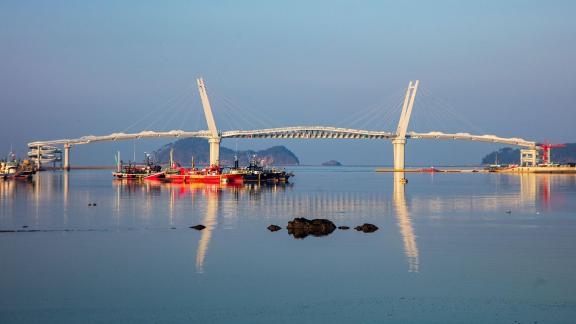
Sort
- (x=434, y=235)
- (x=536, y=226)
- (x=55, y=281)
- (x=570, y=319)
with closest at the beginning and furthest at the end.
→ (x=570, y=319), (x=55, y=281), (x=434, y=235), (x=536, y=226)

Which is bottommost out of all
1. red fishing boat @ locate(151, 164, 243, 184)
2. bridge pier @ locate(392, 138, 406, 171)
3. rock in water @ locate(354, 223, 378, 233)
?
rock in water @ locate(354, 223, 378, 233)

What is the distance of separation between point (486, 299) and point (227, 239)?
1128 centimetres

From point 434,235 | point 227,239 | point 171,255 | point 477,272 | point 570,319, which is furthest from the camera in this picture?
point 434,235

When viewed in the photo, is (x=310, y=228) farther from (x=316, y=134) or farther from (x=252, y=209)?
(x=316, y=134)

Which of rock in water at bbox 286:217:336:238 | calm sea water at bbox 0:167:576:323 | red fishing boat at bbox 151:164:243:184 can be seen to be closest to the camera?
calm sea water at bbox 0:167:576:323

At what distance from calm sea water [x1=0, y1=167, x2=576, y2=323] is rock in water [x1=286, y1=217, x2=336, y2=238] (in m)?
0.43

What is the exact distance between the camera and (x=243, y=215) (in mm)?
35156

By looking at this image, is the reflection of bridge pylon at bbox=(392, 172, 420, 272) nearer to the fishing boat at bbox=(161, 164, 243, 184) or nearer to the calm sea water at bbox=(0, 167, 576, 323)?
the calm sea water at bbox=(0, 167, 576, 323)

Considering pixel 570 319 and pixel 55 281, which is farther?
pixel 55 281

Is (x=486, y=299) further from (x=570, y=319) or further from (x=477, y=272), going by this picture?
(x=477, y=272)

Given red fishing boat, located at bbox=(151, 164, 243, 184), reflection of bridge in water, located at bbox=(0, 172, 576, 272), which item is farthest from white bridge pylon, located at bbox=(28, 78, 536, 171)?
reflection of bridge in water, located at bbox=(0, 172, 576, 272)

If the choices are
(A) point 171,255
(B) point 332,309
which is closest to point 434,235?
(A) point 171,255

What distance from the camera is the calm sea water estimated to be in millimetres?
14805

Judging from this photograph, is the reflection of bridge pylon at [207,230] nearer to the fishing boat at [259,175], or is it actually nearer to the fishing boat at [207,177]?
the fishing boat at [207,177]
